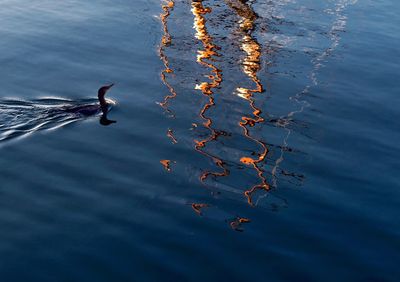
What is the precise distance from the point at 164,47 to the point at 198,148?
7.32m

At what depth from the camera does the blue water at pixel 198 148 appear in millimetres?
11133

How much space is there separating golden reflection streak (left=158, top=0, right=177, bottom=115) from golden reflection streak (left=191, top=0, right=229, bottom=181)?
2.97ft

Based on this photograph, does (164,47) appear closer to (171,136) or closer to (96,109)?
(96,109)

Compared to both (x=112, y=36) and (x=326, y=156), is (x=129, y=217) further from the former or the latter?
(x=112, y=36)

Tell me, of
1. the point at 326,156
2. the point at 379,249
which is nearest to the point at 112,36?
the point at 326,156

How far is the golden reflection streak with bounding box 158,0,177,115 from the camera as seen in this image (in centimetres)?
1742

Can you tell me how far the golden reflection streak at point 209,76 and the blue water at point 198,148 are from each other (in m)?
0.07

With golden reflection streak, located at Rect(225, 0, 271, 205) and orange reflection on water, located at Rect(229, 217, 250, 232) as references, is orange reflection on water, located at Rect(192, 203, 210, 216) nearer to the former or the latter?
orange reflection on water, located at Rect(229, 217, 250, 232)

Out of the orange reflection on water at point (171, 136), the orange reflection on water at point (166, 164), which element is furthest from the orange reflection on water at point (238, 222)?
the orange reflection on water at point (171, 136)

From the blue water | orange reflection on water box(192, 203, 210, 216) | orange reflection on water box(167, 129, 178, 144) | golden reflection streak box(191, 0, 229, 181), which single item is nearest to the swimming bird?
the blue water

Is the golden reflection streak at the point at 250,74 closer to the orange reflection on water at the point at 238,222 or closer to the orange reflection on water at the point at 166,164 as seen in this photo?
the orange reflection on water at the point at 238,222

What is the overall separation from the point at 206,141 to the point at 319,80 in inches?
229

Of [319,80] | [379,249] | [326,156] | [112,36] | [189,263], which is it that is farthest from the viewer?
[112,36]

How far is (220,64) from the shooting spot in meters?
20.1
